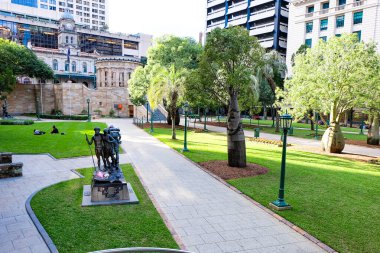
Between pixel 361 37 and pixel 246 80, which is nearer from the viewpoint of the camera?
pixel 246 80

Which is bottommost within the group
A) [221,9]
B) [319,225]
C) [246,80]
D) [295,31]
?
[319,225]

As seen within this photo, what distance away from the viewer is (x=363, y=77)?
1639 cm

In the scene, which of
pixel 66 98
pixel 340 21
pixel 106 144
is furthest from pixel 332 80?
pixel 66 98

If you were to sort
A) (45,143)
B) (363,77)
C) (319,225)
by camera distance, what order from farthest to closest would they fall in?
1. (45,143)
2. (363,77)
3. (319,225)

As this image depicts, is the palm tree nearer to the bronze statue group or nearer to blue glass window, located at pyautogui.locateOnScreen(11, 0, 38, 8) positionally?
the bronze statue group

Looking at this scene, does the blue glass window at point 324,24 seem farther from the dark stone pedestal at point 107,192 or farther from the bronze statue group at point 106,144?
the dark stone pedestal at point 107,192

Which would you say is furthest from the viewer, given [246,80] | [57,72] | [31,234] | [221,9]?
[221,9]

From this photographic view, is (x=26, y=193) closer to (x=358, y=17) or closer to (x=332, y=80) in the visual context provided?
(x=332, y=80)

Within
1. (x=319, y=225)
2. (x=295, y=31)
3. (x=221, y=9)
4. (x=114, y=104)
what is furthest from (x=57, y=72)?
(x=319, y=225)

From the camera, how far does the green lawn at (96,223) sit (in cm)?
628

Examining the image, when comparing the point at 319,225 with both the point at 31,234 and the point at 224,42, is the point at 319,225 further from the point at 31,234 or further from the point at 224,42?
the point at 224,42

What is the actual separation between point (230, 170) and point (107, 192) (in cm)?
616

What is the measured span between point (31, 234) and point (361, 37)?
51122mm

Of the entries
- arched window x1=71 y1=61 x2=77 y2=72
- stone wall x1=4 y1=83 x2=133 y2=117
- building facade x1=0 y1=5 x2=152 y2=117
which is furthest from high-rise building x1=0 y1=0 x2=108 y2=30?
stone wall x1=4 y1=83 x2=133 y2=117
